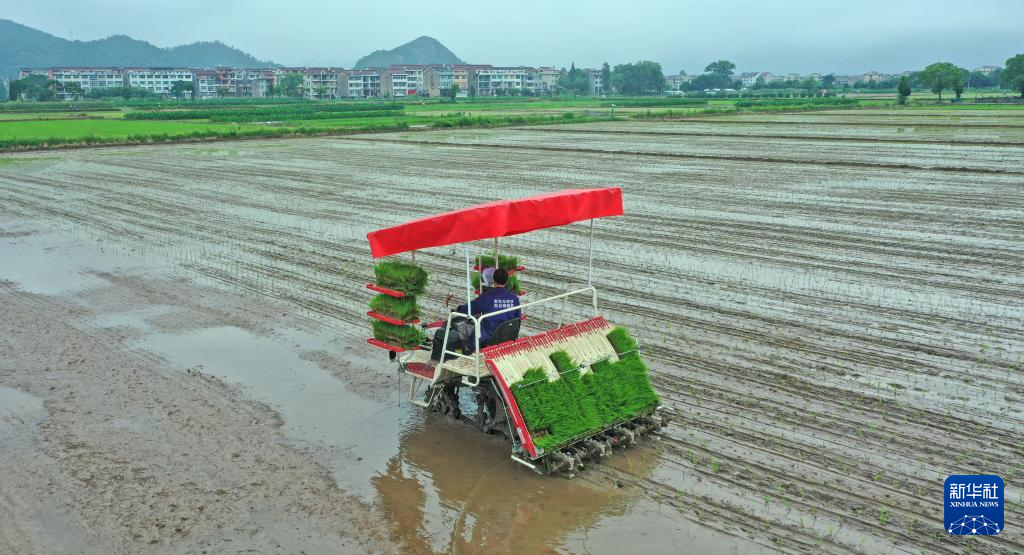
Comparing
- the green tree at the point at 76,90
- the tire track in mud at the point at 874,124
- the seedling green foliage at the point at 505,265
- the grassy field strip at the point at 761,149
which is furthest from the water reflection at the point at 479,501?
the green tree at the point at 76,90

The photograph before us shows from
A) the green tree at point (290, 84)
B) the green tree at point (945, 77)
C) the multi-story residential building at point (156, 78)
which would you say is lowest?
the green tree at point (945, 77)

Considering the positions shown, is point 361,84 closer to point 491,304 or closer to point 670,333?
point 670,333

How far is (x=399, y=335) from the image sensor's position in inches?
336

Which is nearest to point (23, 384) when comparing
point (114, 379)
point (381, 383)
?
point (114, 379)

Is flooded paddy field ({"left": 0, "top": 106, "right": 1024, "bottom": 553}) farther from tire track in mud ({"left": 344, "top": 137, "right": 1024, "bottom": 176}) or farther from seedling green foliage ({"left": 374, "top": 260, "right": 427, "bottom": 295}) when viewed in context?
seedling green foliage ({"left": 374, "top": 260, "right": 427, "bottom": 295})

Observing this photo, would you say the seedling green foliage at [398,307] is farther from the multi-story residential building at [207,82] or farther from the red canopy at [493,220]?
the multi-story residential building at [207,82]

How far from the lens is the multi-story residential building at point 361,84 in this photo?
18612cm

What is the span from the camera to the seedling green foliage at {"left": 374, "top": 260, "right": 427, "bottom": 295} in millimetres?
8375

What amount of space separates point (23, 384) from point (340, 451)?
173 inches

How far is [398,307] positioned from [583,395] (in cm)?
212

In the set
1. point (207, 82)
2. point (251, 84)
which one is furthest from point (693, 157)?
point (207, 82)

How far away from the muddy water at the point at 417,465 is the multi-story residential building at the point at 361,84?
182 metres

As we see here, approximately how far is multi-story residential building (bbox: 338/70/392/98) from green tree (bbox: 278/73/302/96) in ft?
36.9

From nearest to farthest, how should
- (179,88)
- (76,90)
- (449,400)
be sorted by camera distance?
1. (449,400)
2. (76,90)
3. (179,88)
